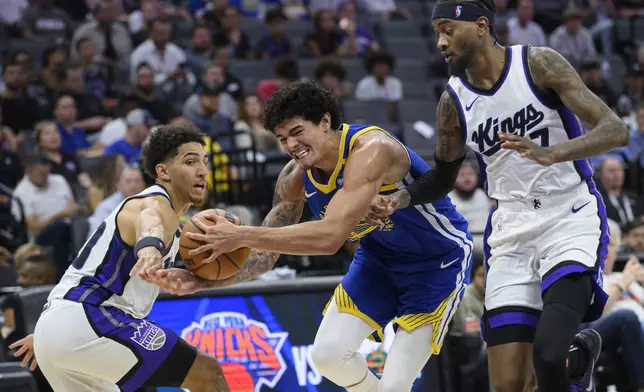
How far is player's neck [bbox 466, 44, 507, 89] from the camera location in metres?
4.89

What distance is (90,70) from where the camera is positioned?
12211mm

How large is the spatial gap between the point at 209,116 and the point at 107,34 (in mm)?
2524

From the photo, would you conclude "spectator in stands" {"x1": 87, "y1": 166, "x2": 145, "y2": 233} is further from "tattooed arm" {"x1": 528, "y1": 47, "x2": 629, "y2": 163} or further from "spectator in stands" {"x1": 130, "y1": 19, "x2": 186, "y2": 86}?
"tattooed arm" {"x1": 528, "y1": 47, "x2": 629, "y2": 163}

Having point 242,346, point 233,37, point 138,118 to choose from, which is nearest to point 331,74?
point 233,37

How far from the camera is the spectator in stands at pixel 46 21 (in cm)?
1328

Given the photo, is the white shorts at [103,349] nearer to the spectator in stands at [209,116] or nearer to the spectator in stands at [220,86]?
the spectator in stands at [209,116]

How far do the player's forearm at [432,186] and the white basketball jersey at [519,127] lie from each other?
251 mm

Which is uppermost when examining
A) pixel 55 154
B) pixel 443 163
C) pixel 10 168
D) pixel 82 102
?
pixel 443 163

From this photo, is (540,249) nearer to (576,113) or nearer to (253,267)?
(576,113)

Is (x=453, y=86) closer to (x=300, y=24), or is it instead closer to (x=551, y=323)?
(x=551, y=323)

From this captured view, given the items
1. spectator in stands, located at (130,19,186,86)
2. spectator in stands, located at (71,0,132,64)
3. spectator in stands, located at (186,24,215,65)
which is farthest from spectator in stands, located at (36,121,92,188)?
spectator in stands, located at (186,24,215,65)

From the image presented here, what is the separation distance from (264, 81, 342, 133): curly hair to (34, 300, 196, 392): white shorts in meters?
1.17

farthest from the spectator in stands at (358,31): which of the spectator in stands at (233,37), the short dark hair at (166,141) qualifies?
the short dark hair at (166,141)

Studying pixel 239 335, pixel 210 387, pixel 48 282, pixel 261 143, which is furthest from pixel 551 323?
pixel 261 143
